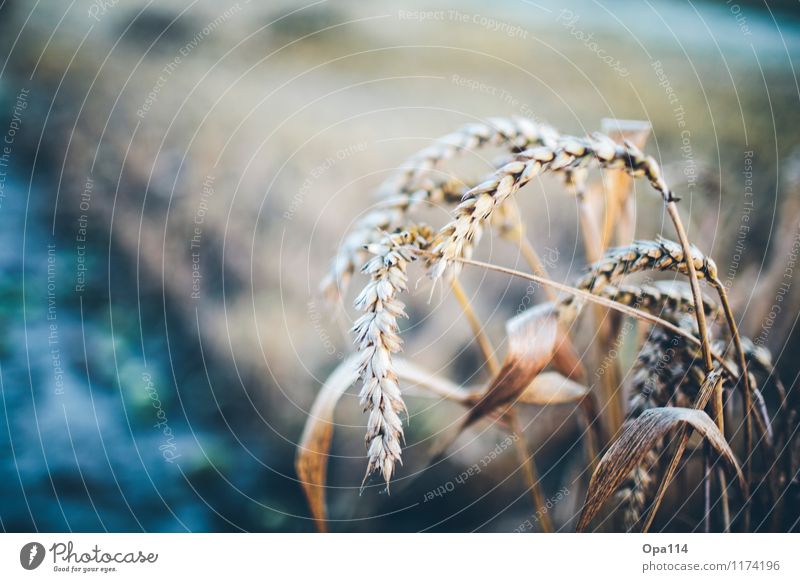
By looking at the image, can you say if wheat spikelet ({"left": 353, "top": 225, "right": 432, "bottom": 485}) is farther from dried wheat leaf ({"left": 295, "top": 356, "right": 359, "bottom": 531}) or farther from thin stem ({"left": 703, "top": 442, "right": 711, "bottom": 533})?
thin stem ({"left": 703, "top": 442, "right": 711, "bottom": 533})

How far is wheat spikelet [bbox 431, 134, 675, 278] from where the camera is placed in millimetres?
596

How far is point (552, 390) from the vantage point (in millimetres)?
811

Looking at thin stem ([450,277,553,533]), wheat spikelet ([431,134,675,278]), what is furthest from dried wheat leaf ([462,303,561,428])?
wheat spikelet ([431,134,675,278])

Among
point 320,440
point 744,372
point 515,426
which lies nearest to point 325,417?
point 320,440

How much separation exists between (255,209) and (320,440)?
0.32m

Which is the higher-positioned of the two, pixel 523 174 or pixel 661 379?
pixel 523 174

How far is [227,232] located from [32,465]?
0.40 meters

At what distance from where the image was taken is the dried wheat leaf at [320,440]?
778 millimetres

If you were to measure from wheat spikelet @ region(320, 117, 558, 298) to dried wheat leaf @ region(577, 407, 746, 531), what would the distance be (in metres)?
0.32

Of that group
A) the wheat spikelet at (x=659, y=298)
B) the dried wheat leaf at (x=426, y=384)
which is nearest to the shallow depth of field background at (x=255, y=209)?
the dried wheat leaf at (x=426, y=384)

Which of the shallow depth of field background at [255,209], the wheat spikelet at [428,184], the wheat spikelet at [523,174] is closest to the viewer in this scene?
the wheat spikelet at [523,174]

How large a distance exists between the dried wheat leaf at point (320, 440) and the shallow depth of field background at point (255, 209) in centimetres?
2

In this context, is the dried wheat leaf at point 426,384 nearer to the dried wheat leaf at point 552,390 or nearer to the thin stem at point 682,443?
the dried wheat leaf at point 552,390

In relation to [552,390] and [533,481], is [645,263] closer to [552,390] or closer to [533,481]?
[552,390]
